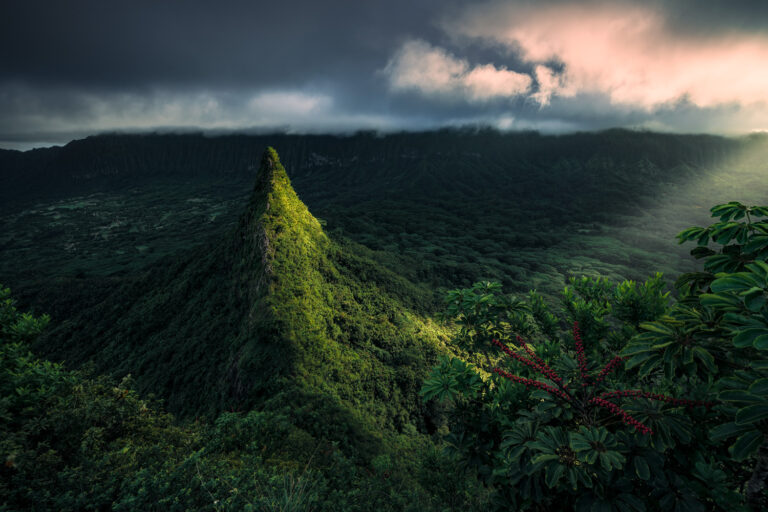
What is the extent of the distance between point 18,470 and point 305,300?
24.8 meters

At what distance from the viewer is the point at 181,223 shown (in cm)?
16150

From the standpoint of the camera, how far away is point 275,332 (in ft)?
82.9

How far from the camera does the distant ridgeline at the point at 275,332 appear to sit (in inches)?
920

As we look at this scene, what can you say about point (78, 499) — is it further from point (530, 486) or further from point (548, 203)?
point (548, 203)

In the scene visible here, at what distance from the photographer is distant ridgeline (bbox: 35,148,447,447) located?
2336cm

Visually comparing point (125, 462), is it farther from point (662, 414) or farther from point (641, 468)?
point (662, 414)

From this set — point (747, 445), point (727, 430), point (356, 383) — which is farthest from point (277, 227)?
point (747, 445)

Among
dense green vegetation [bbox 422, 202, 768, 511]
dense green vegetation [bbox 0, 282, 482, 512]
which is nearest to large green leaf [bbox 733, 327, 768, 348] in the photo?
dense green vegetation [bbox 422, 202, 768, 511]

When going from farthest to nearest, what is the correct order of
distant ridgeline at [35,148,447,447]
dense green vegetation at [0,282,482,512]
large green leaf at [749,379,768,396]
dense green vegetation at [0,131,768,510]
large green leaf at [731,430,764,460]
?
distant ridgeline at [35,148,447,447]
dense green vegetation at [0,282,482,512]
dense green vegetation at [0,131,768,510]
large green leaf at [731,430,764,460]
large green leaf at [749,379,768,396]

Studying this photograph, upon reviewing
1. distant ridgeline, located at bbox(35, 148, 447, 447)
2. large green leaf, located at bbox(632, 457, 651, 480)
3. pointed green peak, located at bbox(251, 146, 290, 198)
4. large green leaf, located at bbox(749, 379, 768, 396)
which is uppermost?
pointed green peak, located at bbox(251, 146, 290, 198)

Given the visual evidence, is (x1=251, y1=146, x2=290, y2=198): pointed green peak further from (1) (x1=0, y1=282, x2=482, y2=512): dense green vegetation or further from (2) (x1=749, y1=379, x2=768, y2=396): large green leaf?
(2) (x1=749, y1=379, x2=768, y2=396): large green leaf

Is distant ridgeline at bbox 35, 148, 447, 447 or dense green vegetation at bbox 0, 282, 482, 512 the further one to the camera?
distant ridgeline at bbox 35, 148, 447, 447

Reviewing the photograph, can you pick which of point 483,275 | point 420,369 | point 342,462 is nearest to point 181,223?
point 483,275

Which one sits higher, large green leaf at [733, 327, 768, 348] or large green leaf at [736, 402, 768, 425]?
large green leaf at [733, 327, 768, 348]
